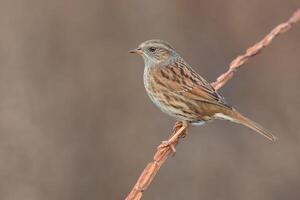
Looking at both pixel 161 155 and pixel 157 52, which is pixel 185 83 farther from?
pixel 161 155

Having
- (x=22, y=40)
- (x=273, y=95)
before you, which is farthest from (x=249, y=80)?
(x=22, y=40)

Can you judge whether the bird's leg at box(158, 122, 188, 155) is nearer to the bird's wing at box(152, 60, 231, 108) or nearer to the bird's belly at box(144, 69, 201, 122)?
the bird's belly at box(144, 69, 201, 122)

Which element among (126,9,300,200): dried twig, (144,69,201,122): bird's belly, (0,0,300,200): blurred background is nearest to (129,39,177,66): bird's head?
(144,69,201,122): bird's belly

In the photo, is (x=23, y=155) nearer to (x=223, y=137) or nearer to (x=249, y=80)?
(x=223, y=137)

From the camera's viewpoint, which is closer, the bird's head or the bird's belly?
the bird's belly

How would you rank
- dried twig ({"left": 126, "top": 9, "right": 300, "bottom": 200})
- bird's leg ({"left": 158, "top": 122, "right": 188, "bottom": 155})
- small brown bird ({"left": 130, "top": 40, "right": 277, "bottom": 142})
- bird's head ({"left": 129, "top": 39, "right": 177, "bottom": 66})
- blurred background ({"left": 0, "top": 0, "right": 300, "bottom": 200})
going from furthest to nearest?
1. blurred background ({"left": 0, "top": 0, "right": 300, "bottom": 200})
2. bird's head ({"left": 129, "top": 39, "right": 177, "bottom": 66})
3. small brown bird ({"left": 130, "top": 40, "right": 277, "bottom": 142})
4. bird's leg ({"left": 158, "top": 122, "right": 188, "bottom": 155})
5. dried twig ({"left": 126, "top": 9, "right": 300, "bottom": 200})

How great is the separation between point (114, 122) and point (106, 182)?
31.8 inches

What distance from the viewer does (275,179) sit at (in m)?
8.75

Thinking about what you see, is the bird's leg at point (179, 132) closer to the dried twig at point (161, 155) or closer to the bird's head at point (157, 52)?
the dried twig at point (161, 155)

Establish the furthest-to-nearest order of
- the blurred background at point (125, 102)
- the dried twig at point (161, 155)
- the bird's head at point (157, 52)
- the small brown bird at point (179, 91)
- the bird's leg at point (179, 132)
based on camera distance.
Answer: the blurred background at point (125, 102) → the bird's head at point (157, 52) → the small brown bird at point (179, 91) → the bird's leg at point (179, 132) → the dried twig at point (161, 155)

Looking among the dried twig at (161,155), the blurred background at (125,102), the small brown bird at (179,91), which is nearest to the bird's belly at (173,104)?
the small brown bird at (179,91)

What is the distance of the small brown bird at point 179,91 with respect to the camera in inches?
197

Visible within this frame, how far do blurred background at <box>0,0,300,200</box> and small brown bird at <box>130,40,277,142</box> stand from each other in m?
3.36

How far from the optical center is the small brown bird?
500 cm
